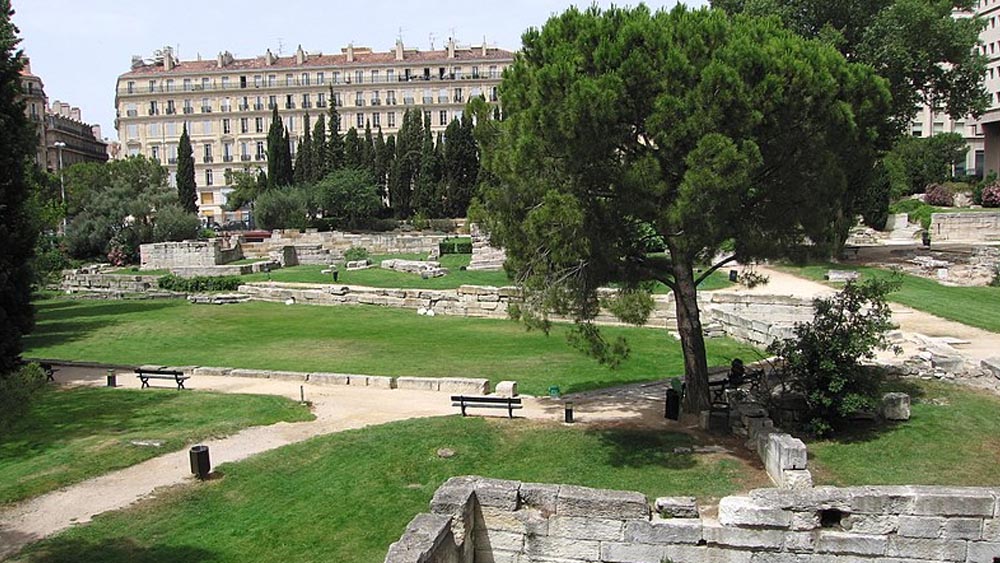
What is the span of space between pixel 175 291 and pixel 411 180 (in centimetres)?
3410

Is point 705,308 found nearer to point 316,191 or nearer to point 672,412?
point 672,412

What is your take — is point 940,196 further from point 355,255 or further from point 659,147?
point 659,147

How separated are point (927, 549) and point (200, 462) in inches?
424

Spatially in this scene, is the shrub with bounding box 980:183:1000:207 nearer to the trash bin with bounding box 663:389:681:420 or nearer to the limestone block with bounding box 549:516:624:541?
the trash bin with bounding box 663:389:681:420

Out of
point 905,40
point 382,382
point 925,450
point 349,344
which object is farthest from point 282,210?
point 925,450

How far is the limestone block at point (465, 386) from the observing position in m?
19.1

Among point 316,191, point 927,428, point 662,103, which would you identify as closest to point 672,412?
point 927,428

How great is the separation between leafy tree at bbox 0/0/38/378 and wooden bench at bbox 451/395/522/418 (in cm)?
1425

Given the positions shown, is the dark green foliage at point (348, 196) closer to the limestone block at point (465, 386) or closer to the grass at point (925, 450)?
the limestone block at point (465, 386)

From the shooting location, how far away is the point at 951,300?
27.3 meters

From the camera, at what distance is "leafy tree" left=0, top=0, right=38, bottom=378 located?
23.7 m

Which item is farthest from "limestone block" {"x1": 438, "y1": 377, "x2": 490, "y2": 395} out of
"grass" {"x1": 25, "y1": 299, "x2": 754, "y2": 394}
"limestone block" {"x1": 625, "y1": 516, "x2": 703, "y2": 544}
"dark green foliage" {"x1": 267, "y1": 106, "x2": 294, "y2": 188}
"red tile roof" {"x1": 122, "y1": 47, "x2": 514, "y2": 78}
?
"red tile roof" {"x1": 122, "y1": 47, "x2": 514, "y2": 78}

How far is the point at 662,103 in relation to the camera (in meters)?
12.7

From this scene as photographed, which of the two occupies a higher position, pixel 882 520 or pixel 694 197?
pixel 694 197
